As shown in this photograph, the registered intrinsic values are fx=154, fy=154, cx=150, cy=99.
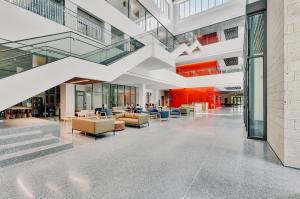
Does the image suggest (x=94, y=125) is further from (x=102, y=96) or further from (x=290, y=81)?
(x=102, y=96)

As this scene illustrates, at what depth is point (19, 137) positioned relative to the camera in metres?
4.21

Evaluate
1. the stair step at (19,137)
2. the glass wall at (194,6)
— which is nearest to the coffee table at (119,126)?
the stair step at (19,137)

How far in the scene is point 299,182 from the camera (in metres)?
2.76

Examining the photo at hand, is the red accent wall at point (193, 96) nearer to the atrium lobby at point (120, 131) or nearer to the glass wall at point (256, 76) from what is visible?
the atrium lobby at point (120, 131)

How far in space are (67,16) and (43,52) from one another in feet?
16.2

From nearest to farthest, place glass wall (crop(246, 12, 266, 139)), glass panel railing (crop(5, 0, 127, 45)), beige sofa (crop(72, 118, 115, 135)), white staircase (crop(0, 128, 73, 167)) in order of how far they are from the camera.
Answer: white staircase (crop(0, 128, 73, 167)), glass wall (crop(246, 12, 266, 139)), beige sofa (crop(72, 118, 115, 135)), glass panel railing (crop(5, 0, 127, 45))

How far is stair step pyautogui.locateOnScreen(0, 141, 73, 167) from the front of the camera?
3.50m

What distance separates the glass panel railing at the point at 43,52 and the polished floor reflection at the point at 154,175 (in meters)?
3.28

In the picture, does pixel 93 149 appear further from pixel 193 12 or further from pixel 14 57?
pixel 193 12

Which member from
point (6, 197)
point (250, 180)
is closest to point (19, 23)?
point (6, 197)

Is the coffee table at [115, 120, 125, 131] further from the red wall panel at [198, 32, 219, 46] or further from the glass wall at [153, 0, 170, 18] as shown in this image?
the red wall panel at [198, 32, 219, 46]

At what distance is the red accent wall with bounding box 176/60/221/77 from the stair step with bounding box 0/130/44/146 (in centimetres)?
1865

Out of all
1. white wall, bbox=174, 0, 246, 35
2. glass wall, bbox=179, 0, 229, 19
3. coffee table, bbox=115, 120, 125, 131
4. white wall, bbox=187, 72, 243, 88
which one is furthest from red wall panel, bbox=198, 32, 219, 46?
coffee table, bbox=115, 120, 125, 131

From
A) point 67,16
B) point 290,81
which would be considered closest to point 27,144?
point 290,81
